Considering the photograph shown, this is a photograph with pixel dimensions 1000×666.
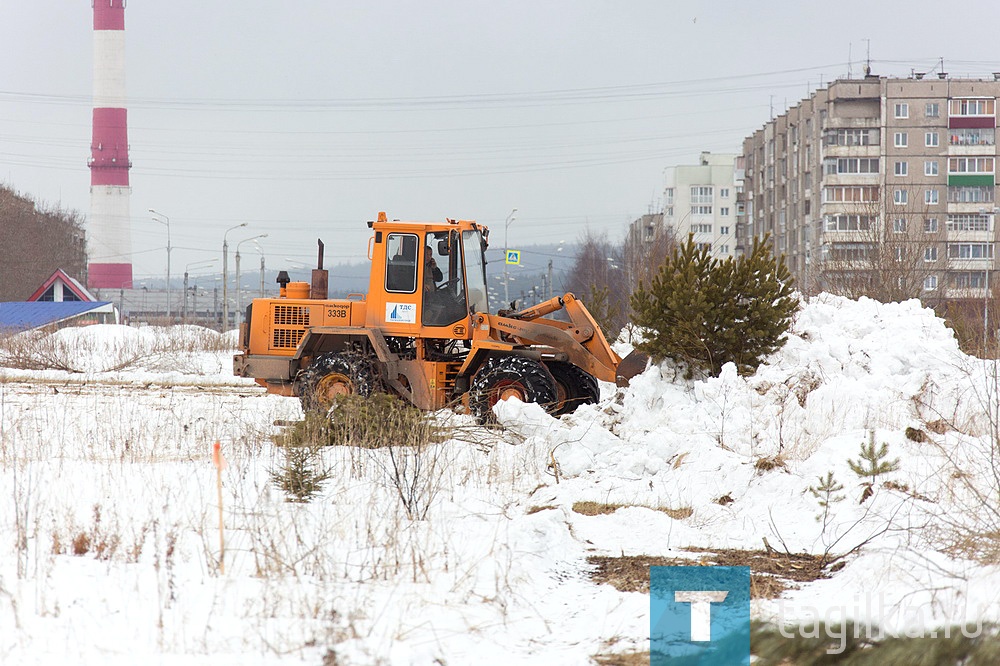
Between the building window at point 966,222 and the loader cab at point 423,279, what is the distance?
70.8 m

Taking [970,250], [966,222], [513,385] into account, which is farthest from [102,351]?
[966,222]

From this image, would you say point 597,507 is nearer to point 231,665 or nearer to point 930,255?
point 231,665

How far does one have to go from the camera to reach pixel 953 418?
35.0 ft

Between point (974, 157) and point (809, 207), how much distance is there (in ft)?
40.9

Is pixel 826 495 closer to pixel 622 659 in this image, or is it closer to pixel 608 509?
pixel 608 509

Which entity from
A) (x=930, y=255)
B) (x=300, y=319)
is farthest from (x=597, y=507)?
(x=930, y=255)

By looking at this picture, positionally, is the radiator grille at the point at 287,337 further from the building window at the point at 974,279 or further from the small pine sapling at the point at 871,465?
the building window at the point at 974,279

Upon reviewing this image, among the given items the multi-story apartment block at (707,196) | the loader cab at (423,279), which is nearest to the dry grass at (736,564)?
the loader cab at (423,279)

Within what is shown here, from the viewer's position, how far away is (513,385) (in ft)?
44.1

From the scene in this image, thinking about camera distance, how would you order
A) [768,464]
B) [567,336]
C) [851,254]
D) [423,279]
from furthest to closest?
[851,254] → [423,279] → [567,336] → [768,464]

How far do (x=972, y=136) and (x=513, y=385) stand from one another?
73914 mm

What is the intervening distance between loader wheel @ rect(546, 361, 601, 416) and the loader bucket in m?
0.38

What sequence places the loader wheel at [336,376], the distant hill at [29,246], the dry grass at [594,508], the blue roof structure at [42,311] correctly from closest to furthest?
1. the dry grass at [594,508]
2. the loader wheel at [336,376]
3. the blue roof structure at [42,311]
4. the distant hill at [29,246]

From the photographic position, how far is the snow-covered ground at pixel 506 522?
215 inches
